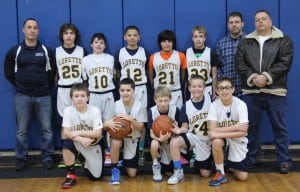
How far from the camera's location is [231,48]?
529cm

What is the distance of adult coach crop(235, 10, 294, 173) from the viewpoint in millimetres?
4816

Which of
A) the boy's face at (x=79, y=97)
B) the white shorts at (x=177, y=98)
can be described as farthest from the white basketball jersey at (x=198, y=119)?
the boy's face at (x=79, y=97)

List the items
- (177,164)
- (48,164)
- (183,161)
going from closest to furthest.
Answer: (177,164) → (183,161) → (48,164)

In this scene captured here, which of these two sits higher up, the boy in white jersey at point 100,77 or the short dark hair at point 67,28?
the short dark hair at point 67,28

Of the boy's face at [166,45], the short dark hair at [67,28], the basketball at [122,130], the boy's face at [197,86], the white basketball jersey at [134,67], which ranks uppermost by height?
the short dark hair at [67,28]

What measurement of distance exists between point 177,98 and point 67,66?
133 centimetres

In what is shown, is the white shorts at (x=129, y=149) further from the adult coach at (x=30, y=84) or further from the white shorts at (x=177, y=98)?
the adult coach at (x=30, y=84)

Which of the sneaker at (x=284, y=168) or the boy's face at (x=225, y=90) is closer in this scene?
the boy's face at (x=225, y=90)

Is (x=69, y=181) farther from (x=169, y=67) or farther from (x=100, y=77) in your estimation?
(x=169, y=67)

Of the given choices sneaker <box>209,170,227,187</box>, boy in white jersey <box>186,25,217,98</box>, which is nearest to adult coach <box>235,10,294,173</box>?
boy in white jersey <box>186,25,217,98</box>

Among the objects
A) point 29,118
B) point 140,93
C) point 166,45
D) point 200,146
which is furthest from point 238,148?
point 29,118

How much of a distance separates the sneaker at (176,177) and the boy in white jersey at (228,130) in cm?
31

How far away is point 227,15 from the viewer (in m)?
5.59

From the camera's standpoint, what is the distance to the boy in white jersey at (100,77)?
5281 mm
